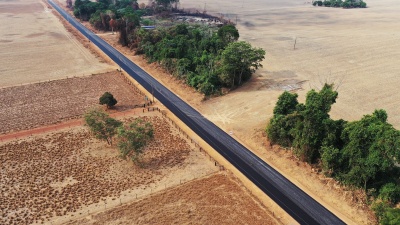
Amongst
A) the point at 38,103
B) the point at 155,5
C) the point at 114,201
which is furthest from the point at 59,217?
the point at 155,5

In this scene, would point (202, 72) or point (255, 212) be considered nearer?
point (255, 212)

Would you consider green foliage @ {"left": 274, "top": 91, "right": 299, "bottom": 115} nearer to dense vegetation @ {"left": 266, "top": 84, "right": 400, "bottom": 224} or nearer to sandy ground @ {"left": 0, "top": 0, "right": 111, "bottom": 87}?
dense vegetation @ {"left": 266, "top": 84, "right": 400, "bottom": 224}

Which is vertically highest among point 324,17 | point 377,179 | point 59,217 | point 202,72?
point 324,17

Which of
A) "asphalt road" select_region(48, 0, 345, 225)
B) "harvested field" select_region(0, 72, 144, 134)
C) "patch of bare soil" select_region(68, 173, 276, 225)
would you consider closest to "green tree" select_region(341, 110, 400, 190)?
"asphalt road" select_region(48, 0, 345, 225)

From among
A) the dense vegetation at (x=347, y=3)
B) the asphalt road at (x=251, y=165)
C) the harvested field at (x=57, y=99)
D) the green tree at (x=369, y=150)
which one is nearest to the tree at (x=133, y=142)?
the asphalt road at (x=251, y=165)

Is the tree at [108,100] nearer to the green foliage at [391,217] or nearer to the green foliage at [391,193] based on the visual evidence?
the green foliage at [391,193]

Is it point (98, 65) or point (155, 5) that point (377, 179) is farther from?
point (155, 5)
